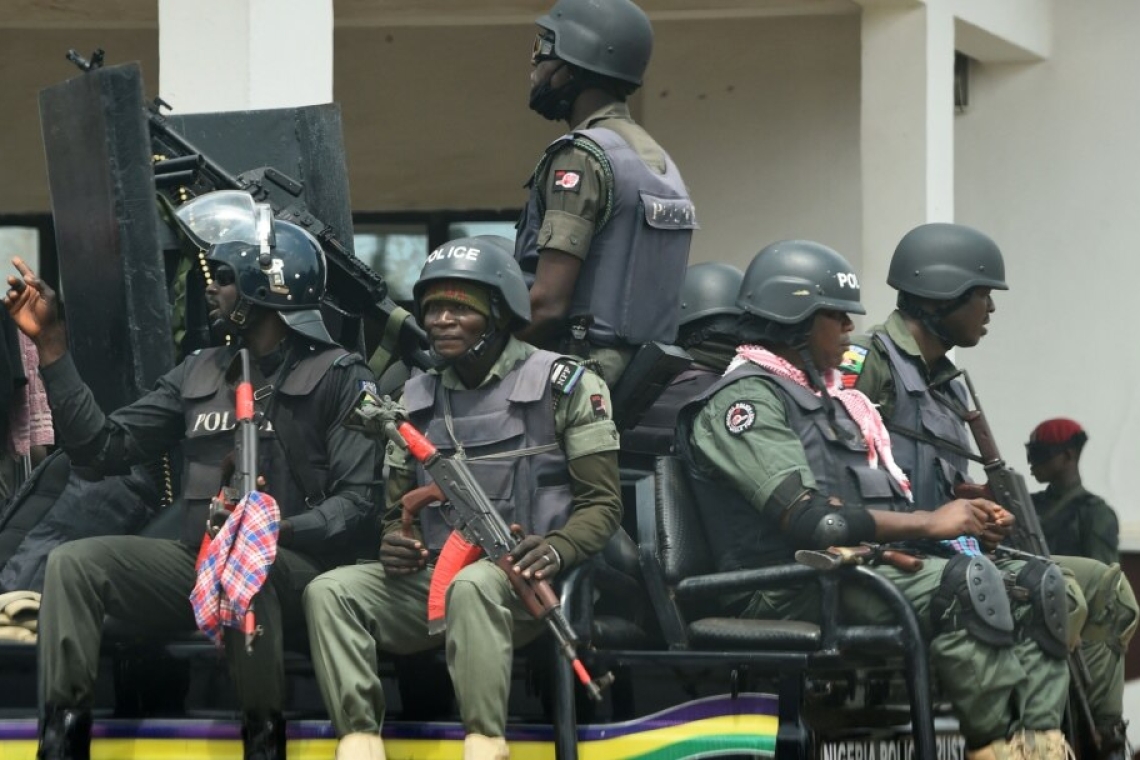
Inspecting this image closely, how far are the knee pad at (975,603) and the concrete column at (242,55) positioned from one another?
10.9 ft

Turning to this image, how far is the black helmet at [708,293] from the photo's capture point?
7.39 m

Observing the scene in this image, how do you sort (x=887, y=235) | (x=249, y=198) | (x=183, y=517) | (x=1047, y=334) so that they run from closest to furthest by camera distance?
1. (x=183, y=517)
2. (x=249, y=198)
3. (x=887, y=235)
4. (x=1047, y=334)

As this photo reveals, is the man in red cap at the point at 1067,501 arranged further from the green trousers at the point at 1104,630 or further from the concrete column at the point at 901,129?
the green trousers at the point at 1104,630

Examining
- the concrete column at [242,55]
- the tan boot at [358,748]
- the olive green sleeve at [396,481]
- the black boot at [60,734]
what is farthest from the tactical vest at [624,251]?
the concrete column at [242,55]

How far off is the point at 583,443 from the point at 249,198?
59.0 inches

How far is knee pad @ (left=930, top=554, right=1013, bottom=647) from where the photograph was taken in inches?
230

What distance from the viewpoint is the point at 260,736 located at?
231 inches

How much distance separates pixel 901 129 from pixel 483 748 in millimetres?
5579

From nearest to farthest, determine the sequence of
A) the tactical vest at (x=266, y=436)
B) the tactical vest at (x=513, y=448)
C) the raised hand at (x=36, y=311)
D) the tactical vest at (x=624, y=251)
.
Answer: the tactical vest at (x=513, y=448), the raised hand at (x=36, y=311), the tactical vest at (x=266, y=436), the tactical vest at (x=624, y=251)

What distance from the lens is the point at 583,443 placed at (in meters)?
5.98

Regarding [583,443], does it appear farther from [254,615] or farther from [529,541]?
[254,615]

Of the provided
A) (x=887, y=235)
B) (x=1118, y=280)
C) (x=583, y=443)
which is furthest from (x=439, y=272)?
(x=1118, y=280)

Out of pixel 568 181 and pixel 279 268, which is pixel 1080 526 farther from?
pixel 279 268

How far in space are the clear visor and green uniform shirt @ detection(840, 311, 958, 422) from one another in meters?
1.74
